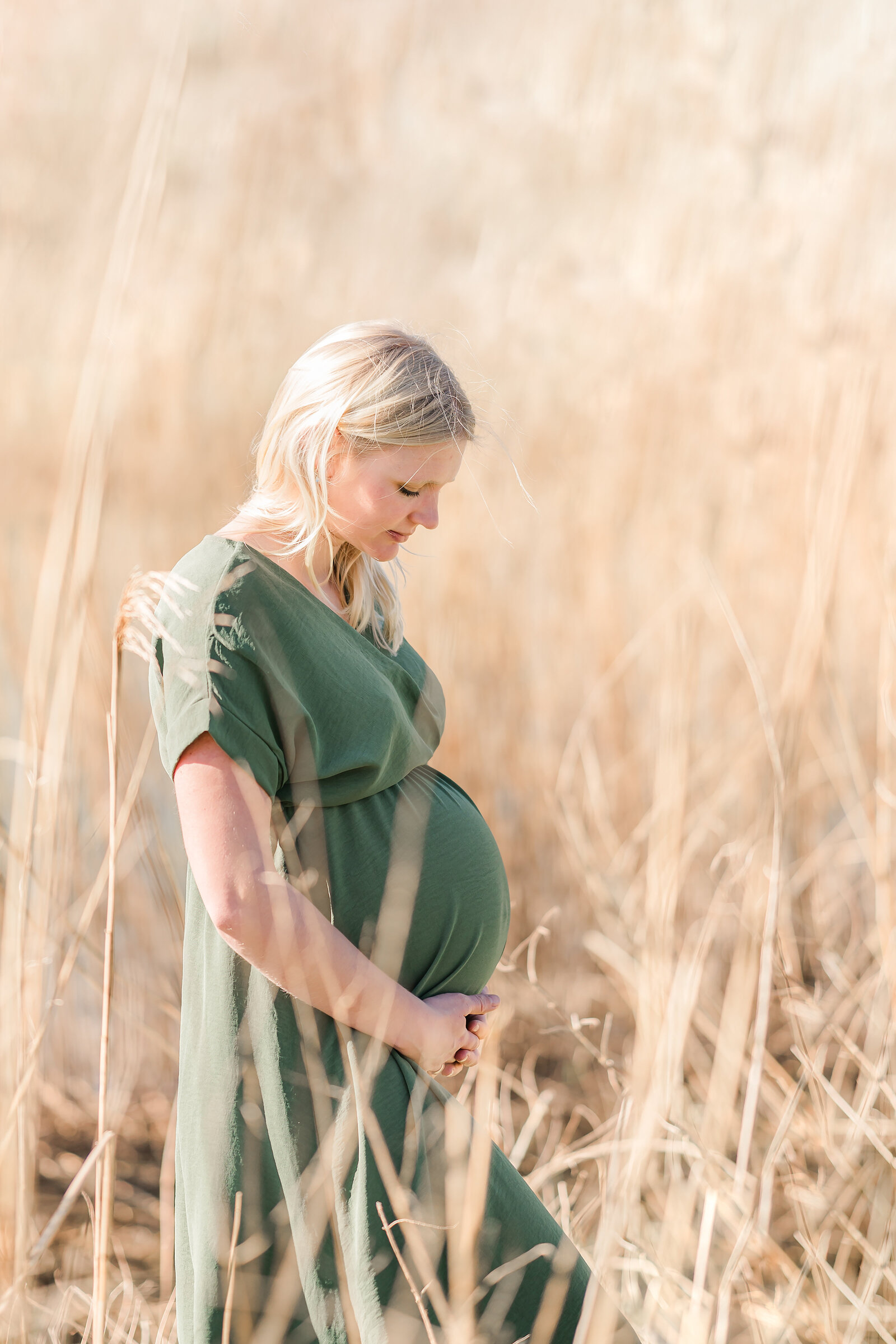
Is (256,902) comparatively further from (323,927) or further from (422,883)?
(422,883)

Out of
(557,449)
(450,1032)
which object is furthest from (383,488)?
(557,449)

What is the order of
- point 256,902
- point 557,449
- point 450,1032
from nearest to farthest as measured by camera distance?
point 256,902 → point 450,1032 → point 557,449

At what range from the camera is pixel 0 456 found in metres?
1.39

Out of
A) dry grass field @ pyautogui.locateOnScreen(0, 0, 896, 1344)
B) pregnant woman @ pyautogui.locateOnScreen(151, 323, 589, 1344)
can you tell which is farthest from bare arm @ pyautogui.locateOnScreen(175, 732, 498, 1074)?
dry grass field @ pyautogui.locateOnScreen(0, 0, 896, 1344)

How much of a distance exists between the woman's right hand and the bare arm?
67mm

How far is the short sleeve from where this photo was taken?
0.65 m

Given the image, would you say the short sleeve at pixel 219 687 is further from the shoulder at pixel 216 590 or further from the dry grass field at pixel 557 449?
the dry grass field at pixel 557 449

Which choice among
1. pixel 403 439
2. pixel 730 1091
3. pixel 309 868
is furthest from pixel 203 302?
pixel 730 1091

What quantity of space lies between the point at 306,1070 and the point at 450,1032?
4.5 inches

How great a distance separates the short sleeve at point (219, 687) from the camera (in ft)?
2.13

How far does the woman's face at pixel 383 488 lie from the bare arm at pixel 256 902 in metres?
0.25

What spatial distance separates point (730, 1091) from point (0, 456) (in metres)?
1.28

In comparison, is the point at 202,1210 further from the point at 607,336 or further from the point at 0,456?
the point at 607,336

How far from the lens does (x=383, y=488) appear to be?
2.60ft
